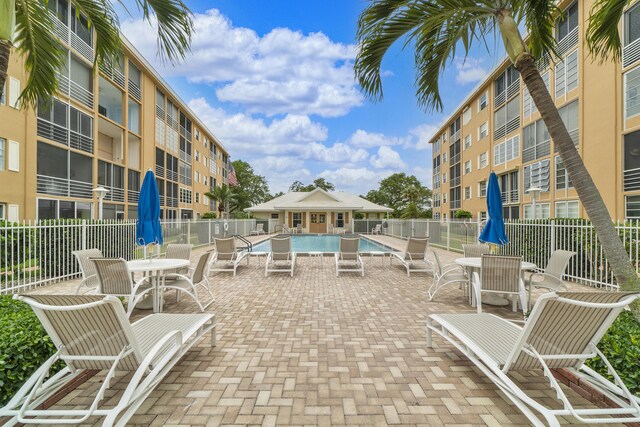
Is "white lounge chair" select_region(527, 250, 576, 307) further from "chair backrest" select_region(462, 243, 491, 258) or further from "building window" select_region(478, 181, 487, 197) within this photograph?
"building window" select_region(478, 181, 487, 197)

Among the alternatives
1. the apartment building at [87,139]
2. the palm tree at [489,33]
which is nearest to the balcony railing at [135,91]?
the apartment building at [87,139]

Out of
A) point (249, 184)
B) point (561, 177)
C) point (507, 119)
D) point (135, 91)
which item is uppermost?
point (135, 91)

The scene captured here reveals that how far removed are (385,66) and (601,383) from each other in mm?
4959

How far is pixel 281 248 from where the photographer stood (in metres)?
8.98

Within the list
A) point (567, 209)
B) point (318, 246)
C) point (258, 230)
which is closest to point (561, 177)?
point (567, 209)

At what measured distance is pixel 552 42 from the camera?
4.95 metres

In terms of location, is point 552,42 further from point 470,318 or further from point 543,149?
point 543,149

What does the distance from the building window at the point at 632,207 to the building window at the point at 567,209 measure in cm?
266

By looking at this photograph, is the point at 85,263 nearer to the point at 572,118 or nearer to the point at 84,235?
the point at 84,235

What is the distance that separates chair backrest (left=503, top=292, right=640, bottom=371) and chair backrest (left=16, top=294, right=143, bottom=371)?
3128 millimetres

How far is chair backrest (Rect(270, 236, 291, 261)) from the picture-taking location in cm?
891

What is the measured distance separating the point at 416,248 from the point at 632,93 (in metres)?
11.4

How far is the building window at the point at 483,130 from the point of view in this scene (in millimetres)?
25075

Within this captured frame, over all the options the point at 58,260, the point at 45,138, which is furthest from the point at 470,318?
the point at 45,138
